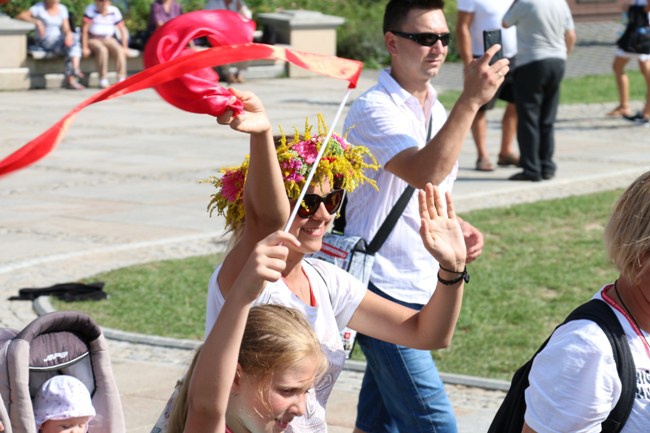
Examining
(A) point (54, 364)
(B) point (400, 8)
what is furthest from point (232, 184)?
(B) point (400, 8)

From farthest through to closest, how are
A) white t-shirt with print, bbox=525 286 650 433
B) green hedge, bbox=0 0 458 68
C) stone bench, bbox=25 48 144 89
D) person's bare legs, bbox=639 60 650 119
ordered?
1. green hedge, bbox=0 0 458 68
2. stone bench, bbox=25 48 144 89
3. person's bare legs, bbox=639 60 650 119
4. white t-shirt with print, bbox=525 286 650 433

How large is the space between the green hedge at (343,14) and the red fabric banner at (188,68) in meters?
20.8

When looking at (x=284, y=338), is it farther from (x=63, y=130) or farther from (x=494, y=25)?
(x=494, y=25)

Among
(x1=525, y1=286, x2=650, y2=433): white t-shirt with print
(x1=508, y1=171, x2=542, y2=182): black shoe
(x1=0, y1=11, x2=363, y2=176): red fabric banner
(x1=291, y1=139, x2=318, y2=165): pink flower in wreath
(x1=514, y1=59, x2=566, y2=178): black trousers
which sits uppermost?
(x1=0, y1=11, x2=363, y2=176): red fabric banner

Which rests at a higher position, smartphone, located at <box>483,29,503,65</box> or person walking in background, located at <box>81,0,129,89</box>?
smartphone, located at <box>483,29,503,65</box>

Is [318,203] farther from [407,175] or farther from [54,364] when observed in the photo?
[54,364]

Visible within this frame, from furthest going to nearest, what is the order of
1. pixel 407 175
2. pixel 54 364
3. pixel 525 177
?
1. pixel 525 177
2. pixel 407 175
3. pixel 54 364

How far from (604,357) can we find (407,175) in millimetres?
1912

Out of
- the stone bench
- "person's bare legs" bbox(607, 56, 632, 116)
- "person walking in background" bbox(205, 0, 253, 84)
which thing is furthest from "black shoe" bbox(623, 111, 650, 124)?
the stone bench

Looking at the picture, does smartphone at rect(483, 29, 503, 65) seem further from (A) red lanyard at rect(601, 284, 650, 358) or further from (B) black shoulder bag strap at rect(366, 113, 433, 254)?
(A) red lanyard at rect(601, 284, 650, 358)

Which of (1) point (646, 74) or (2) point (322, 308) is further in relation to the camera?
(1) point (646, 74)

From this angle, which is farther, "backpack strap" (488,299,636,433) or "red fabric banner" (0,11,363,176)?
"backpack strap" (488,299,636,433)

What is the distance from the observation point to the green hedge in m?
25.2

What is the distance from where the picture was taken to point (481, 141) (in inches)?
543
